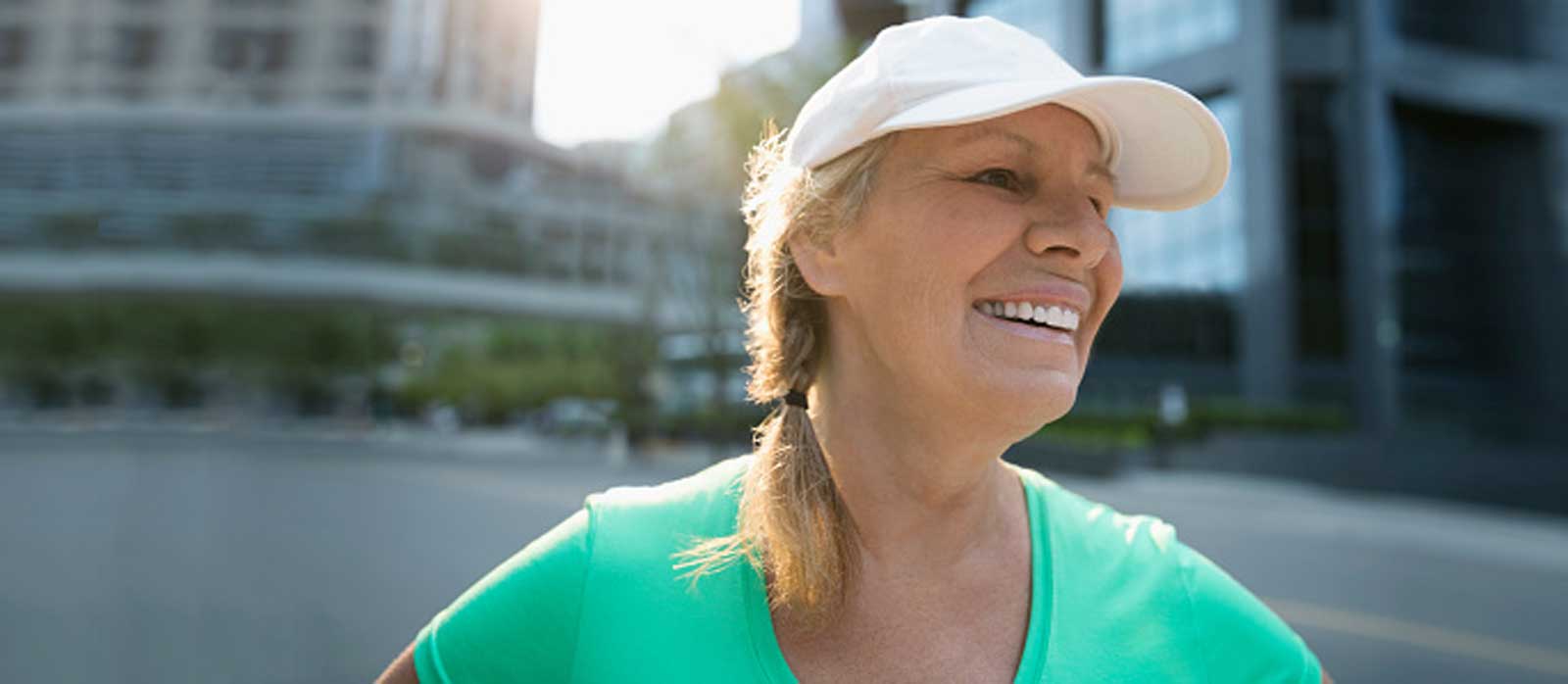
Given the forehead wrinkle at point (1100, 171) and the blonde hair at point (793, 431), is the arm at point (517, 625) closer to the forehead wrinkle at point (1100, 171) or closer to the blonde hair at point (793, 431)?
the blonde hair at point (793, 431)

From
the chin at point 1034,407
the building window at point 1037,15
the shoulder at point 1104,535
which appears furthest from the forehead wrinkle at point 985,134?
the building window at point 1037,15

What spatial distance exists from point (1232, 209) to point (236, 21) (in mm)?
24229

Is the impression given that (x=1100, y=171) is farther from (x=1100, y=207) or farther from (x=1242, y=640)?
(x=1242, y=640)

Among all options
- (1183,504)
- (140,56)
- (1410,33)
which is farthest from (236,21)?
(1410,33)

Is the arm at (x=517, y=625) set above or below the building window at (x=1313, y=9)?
below

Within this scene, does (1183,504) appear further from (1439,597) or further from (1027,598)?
(1027,598)

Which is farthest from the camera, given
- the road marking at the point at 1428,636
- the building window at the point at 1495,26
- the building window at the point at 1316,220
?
the building window at the point at 1495,26

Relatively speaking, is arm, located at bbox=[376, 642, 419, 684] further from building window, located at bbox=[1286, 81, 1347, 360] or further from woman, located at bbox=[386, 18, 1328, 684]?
building window, located at bbox=[1286, 81, 1347, 360]

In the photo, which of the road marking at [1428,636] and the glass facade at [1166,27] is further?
the glass facade at [1166,27]

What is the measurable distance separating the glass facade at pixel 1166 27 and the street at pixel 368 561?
12.8 metres

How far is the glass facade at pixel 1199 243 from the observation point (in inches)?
1053

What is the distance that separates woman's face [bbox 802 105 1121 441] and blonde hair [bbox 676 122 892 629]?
64 mm

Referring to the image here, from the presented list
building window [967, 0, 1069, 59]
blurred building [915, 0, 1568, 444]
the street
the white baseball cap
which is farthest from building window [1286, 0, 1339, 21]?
the white baseball cap

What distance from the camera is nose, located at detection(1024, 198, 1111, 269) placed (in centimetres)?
138
